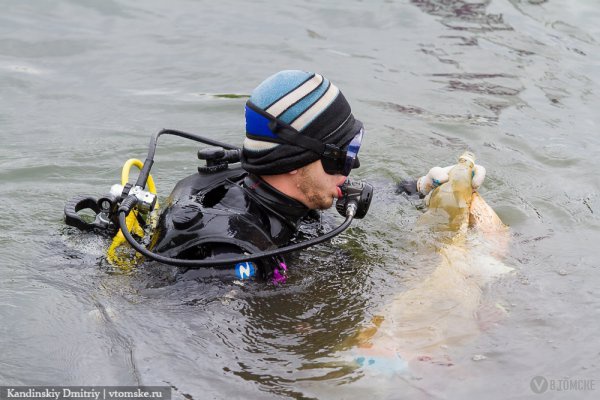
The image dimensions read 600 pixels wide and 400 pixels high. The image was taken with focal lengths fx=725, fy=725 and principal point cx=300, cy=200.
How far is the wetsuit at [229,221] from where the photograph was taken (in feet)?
10.3

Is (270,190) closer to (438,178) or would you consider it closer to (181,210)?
(181,210)

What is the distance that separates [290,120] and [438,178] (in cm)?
130

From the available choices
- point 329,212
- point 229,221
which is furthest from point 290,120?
point 329,212

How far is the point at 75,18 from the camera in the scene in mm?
8156

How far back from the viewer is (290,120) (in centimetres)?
323

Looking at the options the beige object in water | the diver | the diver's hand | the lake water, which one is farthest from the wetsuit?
the diver's hand

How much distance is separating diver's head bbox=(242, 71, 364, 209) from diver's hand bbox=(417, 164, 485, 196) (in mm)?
941

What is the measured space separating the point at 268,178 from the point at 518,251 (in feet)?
5.06

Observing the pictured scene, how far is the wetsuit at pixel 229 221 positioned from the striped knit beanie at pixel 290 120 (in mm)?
162

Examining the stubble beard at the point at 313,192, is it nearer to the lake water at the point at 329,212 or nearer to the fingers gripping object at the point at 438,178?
the lake water at the point at 329,212

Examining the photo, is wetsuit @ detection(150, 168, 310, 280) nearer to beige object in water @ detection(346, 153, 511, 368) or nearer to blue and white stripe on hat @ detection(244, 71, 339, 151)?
blue and white stripe on hat @ detection(244, 71, 339, 151)

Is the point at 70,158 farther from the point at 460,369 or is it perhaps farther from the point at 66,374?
the point at 460,369

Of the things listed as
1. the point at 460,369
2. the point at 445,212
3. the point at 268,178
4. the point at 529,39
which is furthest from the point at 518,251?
the point at 529,39

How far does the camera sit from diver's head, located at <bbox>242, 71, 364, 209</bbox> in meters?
3.22
